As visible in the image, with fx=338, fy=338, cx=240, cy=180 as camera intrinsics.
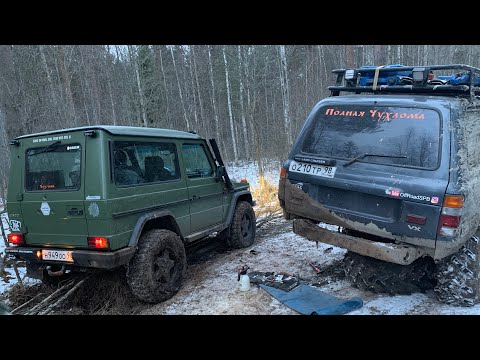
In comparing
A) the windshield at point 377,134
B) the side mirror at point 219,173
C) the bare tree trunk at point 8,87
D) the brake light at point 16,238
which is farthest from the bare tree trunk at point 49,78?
the windshield at point 377,134

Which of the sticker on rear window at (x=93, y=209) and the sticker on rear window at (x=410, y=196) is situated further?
the sticker on rear window at (x=93, y=209)

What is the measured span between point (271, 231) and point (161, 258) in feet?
10.8

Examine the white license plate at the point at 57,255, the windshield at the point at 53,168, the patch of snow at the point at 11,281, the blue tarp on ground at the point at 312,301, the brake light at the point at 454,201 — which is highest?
the windshield at the point at 53,168

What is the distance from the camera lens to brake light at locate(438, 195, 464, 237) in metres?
2.96

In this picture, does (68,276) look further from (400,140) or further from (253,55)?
(253,55)

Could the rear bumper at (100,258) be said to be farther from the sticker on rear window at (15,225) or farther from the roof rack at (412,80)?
the roof rack at (412,80)

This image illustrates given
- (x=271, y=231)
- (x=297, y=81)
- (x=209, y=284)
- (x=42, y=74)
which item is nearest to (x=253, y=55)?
(x=297, y=81)

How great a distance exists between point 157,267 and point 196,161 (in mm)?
1758

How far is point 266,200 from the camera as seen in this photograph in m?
9.75

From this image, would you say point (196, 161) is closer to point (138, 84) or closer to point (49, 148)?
point (49, 148)

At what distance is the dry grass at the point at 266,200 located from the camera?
8.73 m

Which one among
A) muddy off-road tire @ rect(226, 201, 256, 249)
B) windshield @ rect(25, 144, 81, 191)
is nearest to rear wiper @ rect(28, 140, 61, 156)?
windshield @ rect(25, 144, 81, 191)

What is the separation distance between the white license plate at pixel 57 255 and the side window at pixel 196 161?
1863 mm

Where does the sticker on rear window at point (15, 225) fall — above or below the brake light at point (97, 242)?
above
